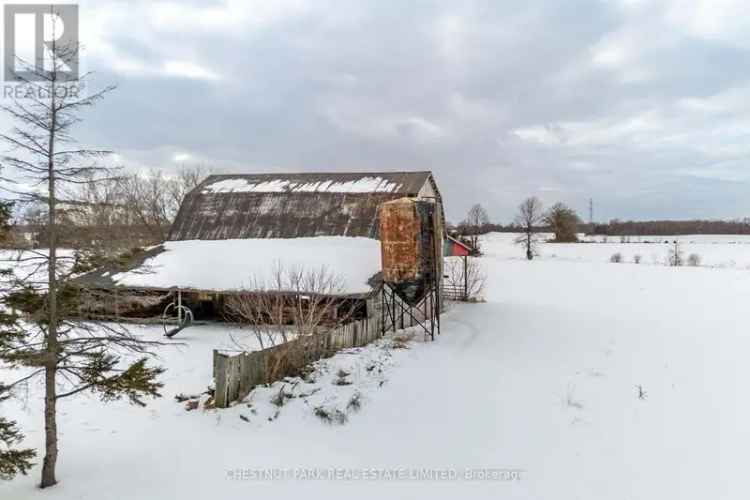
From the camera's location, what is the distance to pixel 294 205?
21.0 metres

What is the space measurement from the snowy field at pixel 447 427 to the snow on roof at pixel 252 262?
250cm

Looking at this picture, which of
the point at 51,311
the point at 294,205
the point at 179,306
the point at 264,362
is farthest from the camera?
the point at 294,205

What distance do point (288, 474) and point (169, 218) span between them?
4018cm

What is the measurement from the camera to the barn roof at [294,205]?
19781 millimetres

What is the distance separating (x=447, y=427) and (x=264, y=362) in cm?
400

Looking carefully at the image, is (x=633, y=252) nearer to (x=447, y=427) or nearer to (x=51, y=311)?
(x=447, y=427)

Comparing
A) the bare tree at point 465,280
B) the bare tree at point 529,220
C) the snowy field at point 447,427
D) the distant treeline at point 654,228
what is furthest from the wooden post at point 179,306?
the distant treeline at point 654,228

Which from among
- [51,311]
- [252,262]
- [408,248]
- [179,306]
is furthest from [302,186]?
[51,311]

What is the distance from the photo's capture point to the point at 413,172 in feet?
70.9

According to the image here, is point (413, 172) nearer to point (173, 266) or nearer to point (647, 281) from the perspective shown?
point (173, 266)

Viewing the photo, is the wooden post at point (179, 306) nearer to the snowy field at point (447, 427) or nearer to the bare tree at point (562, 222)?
the snowy field at point (447, 427)

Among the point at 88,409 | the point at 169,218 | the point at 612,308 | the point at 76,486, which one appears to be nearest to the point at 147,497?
the point at 76,486

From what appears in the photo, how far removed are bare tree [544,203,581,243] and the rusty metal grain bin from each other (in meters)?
57.5

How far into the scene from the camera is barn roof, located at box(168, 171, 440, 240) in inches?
779
